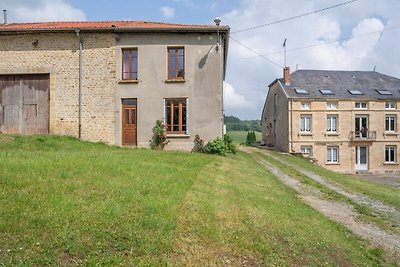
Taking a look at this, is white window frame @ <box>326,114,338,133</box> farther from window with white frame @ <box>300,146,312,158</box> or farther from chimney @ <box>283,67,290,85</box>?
chimney @ <box>283,67,290,85</box>

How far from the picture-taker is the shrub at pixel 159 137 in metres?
20.0

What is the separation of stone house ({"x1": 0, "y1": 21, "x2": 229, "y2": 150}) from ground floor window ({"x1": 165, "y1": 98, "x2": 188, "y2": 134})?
0.18 feet

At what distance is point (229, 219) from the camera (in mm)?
7059

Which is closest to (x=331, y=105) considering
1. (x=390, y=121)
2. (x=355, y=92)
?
(x=355, y=92)

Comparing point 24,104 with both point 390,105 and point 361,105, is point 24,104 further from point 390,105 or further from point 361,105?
point 390,105

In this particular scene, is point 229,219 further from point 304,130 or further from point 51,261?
point 304,130

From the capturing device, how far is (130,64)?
67.8 ft

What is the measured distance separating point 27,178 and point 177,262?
13.9ft

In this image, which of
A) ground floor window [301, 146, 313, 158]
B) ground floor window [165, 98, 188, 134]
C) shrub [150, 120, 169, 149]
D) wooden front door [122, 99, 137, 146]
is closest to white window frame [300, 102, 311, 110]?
ground floor window [301, 146, 313, 158]

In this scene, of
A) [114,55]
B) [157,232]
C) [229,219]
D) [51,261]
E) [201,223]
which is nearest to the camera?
[51,261]

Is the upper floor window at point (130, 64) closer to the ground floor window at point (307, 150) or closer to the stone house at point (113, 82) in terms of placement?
the stone house at point (113, 82)

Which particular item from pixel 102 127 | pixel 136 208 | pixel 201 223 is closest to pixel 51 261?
pixel 136 208

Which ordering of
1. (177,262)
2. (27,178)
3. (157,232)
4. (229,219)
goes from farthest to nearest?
(27,178)
(229,219)
(157,232)
(177,262)

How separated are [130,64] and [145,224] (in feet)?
52.7
